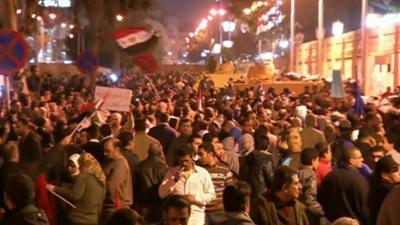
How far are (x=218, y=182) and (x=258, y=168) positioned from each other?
3.47 ft

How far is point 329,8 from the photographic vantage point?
75562 mm

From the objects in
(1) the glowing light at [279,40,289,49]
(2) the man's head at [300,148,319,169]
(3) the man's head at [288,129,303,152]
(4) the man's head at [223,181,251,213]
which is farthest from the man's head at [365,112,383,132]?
(1) the glowing light at [279,40,289,49]

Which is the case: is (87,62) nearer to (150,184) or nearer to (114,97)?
(114,97)

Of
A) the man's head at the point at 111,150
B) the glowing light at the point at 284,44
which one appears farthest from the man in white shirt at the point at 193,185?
the glowing light at the point at 284,44

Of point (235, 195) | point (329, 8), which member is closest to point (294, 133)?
point (235, 195)

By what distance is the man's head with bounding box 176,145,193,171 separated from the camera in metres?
8.39

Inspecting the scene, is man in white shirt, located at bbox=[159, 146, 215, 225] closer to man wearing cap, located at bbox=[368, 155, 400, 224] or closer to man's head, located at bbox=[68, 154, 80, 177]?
man's head, located at bbox=[68, 154, 80, 177]

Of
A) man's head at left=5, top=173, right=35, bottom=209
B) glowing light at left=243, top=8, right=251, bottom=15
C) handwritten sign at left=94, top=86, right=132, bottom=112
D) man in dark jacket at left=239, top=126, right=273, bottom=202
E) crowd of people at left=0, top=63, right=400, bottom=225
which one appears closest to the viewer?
man's head at left=5, top=173, right=35, bottom=209

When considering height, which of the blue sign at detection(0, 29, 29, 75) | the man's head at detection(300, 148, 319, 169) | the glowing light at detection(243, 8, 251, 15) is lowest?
the man's head at detection(300, 148, 319, 169)

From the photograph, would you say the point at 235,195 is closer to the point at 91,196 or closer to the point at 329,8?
the point at 91,196

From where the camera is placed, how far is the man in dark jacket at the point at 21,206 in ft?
20.7

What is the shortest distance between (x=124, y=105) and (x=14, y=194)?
306 inches

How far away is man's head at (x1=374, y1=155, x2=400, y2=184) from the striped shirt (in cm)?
169

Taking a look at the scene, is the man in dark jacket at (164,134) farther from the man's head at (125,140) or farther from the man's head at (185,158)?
the man's head at (185,158)
